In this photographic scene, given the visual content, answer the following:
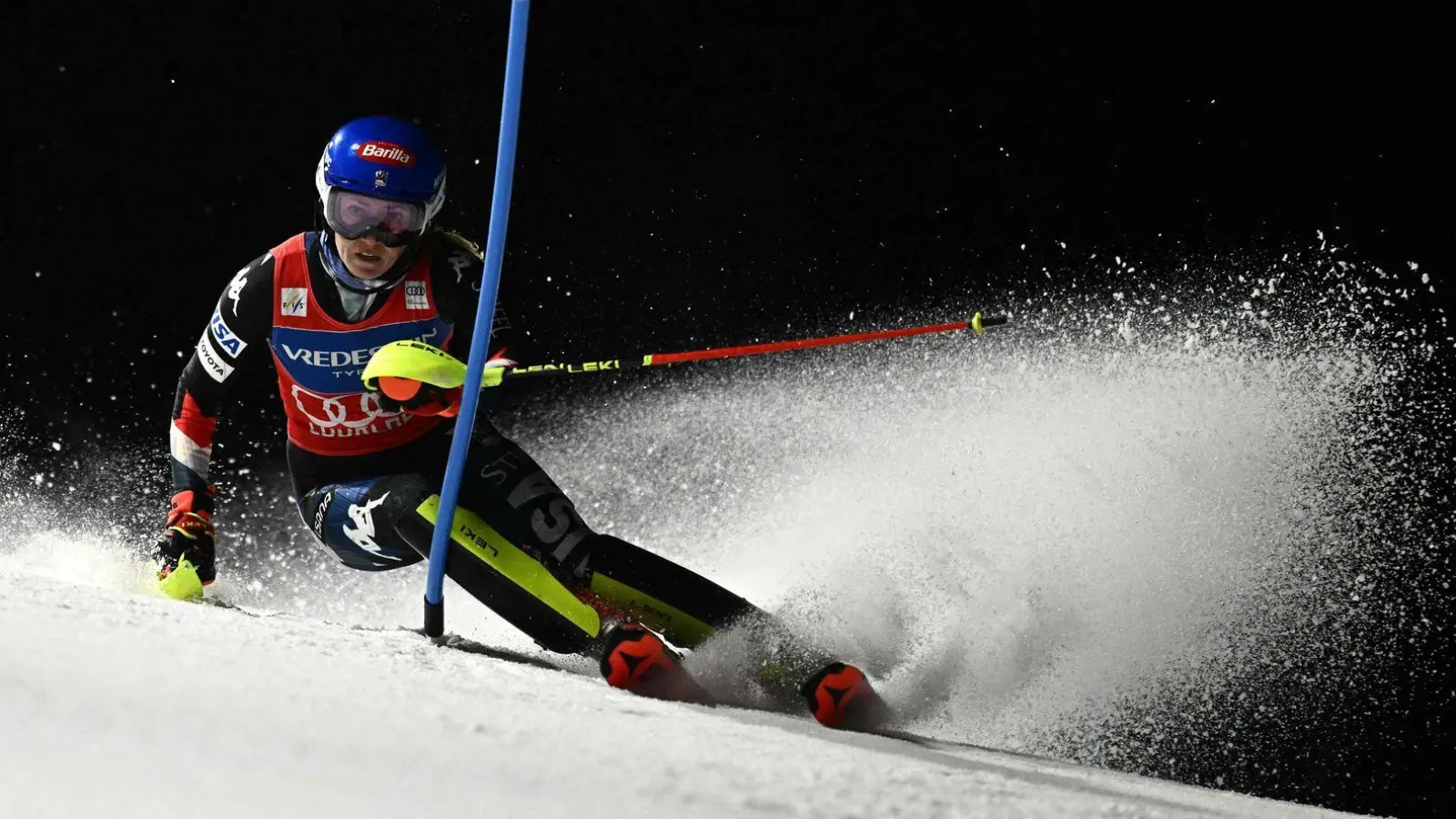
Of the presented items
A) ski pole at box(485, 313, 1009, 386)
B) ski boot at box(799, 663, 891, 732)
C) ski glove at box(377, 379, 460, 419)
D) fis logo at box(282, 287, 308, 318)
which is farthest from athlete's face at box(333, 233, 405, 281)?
ski boot at box(799, 663, 891, 732)

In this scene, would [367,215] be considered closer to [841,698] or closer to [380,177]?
[380,177]

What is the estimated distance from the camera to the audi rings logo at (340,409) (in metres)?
3.41

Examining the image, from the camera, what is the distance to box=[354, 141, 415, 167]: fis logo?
3109mm

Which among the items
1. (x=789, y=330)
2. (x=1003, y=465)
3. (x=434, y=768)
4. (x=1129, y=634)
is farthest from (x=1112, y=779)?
(x=789, y=330)

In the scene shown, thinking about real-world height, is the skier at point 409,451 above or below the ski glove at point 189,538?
above

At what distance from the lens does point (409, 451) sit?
11.5ft

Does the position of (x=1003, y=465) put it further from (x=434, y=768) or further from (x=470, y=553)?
(x=434, y=768)

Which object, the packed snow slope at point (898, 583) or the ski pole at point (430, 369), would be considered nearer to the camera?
the packed snow slope at point (898, 583)

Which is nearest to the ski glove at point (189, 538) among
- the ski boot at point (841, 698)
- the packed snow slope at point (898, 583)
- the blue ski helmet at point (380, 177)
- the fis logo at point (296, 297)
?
the packed snow slope at point (898, 583)

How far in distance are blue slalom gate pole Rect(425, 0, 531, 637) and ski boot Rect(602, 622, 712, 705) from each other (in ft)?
1.61

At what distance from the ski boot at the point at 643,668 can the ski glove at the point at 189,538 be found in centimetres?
125

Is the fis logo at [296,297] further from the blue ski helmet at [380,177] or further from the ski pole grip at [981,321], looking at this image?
the ski pole grip at [981,321]

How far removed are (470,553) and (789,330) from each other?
2480mm

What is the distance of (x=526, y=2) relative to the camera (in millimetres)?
2562
